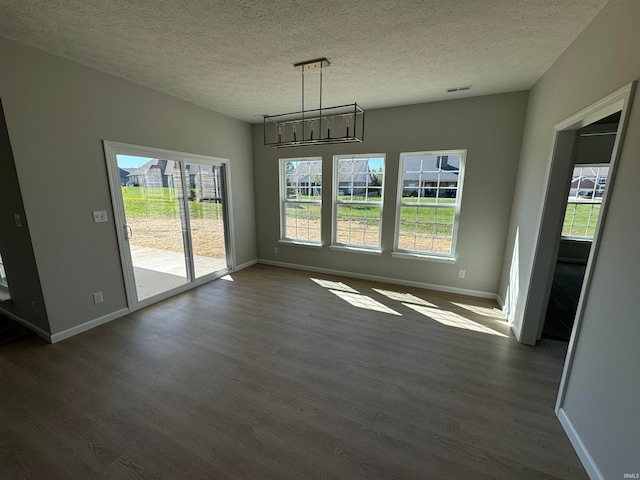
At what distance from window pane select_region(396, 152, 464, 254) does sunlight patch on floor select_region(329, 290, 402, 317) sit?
1.14 metres

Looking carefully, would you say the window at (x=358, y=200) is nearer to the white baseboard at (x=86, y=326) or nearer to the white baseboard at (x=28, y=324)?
the white baseboard at (x=86, y=326)

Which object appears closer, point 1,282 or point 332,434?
point 332,434

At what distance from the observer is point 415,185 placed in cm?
389

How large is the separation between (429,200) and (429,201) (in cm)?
2

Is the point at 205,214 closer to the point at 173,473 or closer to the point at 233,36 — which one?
the point at 233,36

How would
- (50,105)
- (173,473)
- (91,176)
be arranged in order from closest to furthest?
(173,473) < (50,105) < (91,176)

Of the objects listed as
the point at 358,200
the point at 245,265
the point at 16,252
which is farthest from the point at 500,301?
the point at 16,252

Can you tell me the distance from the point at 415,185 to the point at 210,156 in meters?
3.21

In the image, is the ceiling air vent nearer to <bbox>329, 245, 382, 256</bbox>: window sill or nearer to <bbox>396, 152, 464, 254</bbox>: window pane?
<bbox>396, 152, 464, 254</bbox>: window pane

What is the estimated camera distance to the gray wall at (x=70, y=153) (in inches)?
87.4

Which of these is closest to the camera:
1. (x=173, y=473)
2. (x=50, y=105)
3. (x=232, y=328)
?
(x=173, y=473)

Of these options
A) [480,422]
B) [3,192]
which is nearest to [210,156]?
[3,192]

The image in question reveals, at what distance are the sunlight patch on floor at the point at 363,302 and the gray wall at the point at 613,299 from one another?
1.79 m

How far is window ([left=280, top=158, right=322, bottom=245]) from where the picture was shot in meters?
4.60
